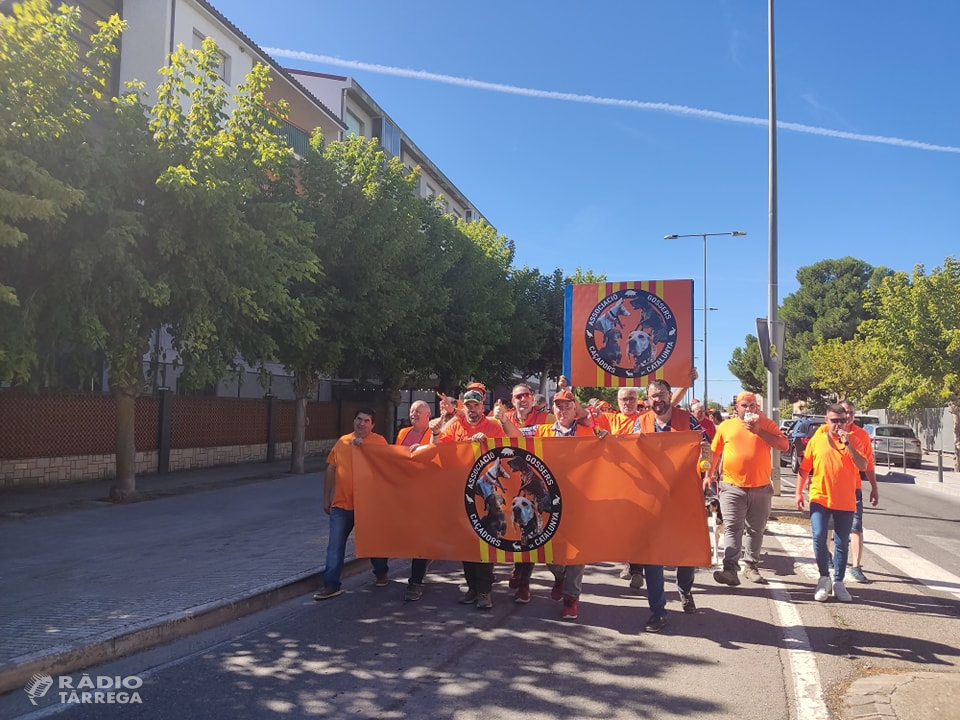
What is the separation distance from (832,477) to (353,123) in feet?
101

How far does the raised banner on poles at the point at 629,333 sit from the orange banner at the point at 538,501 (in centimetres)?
342

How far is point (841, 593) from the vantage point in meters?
6.48

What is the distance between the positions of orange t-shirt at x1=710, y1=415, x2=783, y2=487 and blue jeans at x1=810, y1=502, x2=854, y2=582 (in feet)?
1.86

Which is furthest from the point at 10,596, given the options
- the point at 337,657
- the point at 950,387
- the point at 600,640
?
the point at 950,387

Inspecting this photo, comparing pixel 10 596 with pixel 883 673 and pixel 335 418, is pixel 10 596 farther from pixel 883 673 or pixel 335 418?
pixel 335 418

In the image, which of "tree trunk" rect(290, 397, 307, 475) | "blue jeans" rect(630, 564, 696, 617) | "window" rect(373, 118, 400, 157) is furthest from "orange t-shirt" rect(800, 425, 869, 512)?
"window" rect(373, 118, 400, 157)

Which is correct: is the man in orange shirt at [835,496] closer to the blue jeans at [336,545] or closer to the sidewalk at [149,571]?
the sidewalk at [149,571]

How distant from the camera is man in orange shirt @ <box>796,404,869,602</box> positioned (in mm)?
6398

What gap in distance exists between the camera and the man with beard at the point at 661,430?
5621mm

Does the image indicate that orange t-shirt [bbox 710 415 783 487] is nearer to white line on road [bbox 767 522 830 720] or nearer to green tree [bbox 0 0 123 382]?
white line on road [bbox 767 522 830 720]

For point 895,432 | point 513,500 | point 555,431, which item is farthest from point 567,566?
point 895,432

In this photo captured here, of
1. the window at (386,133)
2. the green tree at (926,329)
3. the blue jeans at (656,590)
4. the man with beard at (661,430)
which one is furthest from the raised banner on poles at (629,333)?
the window at (386,133)

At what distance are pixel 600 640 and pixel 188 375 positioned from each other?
28.8ft

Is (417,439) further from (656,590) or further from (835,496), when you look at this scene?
(835,496)
